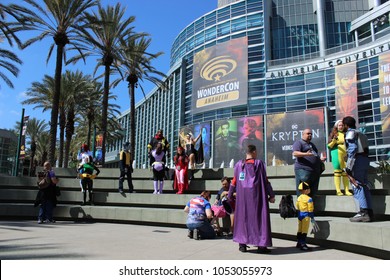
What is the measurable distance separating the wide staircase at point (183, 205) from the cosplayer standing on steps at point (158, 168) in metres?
0.47

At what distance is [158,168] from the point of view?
10.5 m

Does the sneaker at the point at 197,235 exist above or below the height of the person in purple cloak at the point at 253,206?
below

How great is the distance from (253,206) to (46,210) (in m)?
6.93

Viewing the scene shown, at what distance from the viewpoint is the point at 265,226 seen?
5.52 meters

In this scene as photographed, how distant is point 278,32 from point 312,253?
212ft

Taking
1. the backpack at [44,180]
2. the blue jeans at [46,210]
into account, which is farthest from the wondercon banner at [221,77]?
the blue jeans at [46,210]

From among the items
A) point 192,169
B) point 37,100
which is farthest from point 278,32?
point 192,169

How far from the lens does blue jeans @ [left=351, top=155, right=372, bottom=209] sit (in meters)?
5.52

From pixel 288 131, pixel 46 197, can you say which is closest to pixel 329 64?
pixel 288 131

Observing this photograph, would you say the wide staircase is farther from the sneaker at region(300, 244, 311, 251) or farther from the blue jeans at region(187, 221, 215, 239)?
the blue jeans at region(187, 221, 215, 239)

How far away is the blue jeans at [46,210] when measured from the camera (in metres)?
9.86

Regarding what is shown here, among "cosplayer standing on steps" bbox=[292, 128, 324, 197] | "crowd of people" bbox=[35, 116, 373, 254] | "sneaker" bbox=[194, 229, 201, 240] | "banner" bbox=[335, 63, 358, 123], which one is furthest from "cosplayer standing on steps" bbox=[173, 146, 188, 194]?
"banner" bbox=[335, 63, 358, 123]

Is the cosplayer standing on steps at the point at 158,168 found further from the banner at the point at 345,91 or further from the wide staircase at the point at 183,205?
the banner at the point at 345,91

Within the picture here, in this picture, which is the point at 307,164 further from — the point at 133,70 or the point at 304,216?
the point at 133,70
